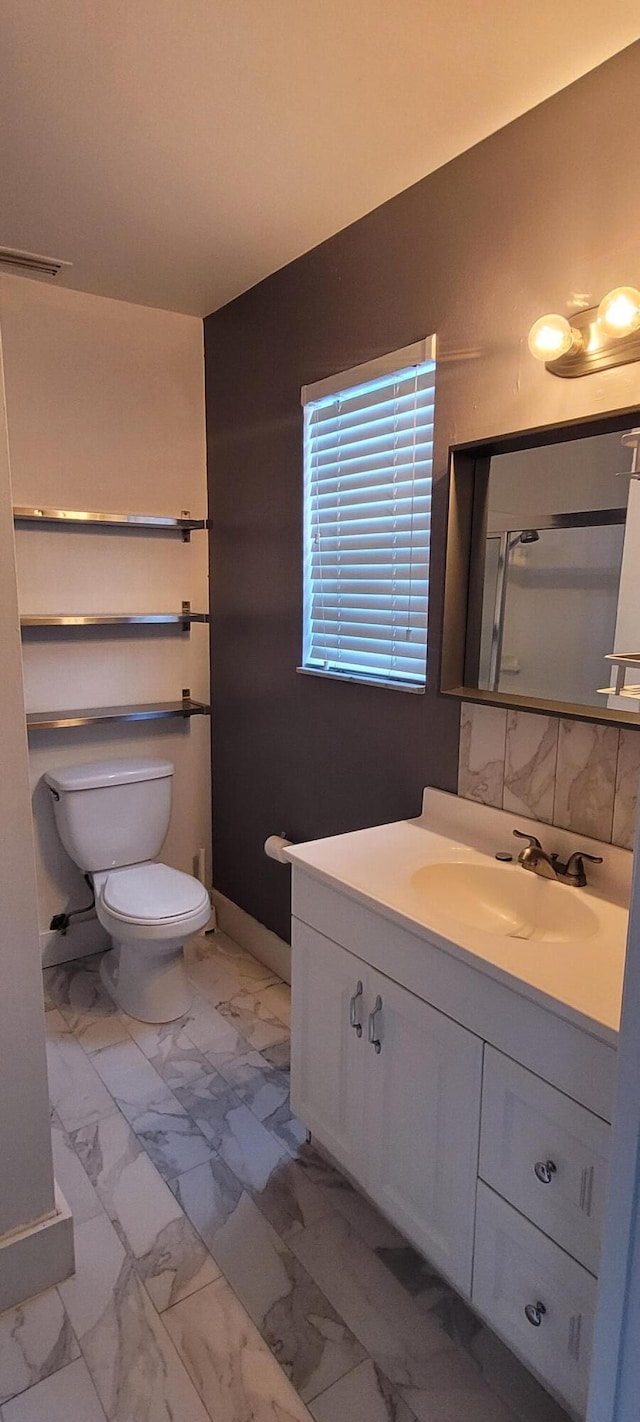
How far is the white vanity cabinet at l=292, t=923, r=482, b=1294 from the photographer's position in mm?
1355

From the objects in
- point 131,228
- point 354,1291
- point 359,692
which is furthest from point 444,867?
point 131,228

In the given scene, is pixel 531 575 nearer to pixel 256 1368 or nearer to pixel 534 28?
pixel 534 28

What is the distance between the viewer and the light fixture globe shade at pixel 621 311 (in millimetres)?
1339

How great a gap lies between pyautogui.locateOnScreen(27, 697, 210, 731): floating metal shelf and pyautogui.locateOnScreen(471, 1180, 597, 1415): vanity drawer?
1871mm

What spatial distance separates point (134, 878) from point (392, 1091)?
133 cm

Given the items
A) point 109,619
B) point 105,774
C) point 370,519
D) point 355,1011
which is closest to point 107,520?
point 109,619

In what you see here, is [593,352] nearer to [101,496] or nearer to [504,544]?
[504,544]

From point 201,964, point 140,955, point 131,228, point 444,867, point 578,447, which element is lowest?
point 201,964

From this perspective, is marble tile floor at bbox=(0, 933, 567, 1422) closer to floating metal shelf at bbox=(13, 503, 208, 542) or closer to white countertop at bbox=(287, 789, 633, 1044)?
white countertop at bbox=(287, 789, 633, 1044)

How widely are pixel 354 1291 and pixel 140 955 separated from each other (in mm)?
1167

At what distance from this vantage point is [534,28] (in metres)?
1.33

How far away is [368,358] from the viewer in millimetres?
2037

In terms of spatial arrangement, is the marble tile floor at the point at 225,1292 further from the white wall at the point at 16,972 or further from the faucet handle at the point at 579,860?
the faucet handle at the point at 579,860

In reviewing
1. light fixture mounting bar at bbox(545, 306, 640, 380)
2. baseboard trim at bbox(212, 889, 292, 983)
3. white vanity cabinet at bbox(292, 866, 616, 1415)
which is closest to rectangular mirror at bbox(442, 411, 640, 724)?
light fixture mounting bar at bbox(545, 306, 640, 380)
